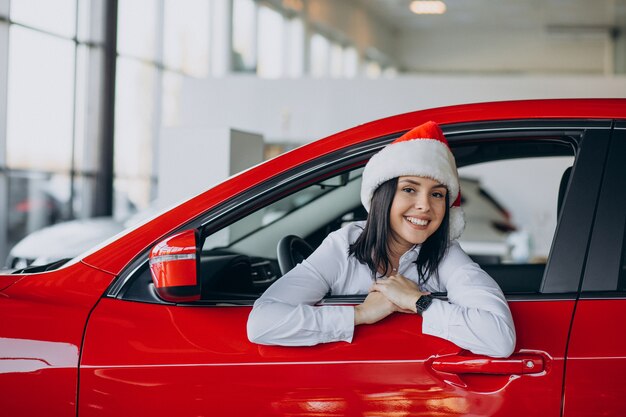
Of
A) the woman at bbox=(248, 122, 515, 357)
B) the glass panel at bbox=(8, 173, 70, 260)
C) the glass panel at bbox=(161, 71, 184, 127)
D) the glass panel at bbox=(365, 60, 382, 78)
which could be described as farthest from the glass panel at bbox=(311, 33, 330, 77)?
the woman at bbox=(248, 122, 515, 357)

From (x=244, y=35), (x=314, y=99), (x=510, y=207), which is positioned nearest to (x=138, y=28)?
(x=314, y=99)

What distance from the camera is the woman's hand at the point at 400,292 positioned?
180cm

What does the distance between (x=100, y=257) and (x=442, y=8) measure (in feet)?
47.8

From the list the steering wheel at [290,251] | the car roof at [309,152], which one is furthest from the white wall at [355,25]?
the car roof at [309,152]

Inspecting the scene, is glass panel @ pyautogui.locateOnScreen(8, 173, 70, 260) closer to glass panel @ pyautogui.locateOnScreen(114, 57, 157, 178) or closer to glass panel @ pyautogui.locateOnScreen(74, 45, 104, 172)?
glass panel @ pyautogui.locateOnScreen(74, 45, 104, 172)

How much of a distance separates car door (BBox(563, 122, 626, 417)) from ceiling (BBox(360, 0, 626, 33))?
→ 18.1 metres

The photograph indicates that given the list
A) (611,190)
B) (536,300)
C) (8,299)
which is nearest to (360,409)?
(536,300)

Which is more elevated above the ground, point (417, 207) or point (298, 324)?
point (417, 207)

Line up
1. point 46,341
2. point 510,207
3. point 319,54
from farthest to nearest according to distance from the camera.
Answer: point 319,54 < point 510,207 < point 46,341

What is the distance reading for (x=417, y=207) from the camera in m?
1.96

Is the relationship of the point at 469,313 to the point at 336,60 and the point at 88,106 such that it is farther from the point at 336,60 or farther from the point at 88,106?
the point at 336,60

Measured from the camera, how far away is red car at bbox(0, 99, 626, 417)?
171cm

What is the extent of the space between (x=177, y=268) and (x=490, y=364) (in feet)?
2.08

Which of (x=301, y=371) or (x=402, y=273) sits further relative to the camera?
(x=402, y=273)
